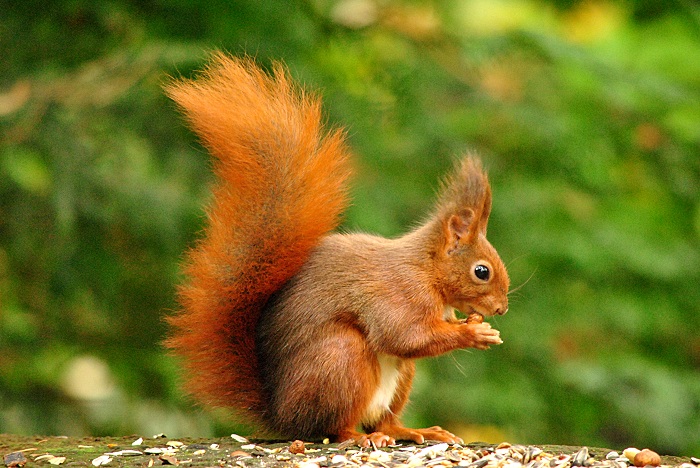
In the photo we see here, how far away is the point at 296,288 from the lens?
2.58 meters

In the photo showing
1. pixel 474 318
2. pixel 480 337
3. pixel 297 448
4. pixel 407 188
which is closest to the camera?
pixel 297 448

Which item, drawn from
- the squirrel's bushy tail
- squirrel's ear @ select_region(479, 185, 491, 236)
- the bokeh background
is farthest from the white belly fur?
the bokeh background

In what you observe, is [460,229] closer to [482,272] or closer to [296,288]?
[482,272]

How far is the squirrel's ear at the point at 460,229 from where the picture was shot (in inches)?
108

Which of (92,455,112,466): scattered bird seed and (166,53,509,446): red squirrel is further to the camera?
(166,53,509,446): red squirrel

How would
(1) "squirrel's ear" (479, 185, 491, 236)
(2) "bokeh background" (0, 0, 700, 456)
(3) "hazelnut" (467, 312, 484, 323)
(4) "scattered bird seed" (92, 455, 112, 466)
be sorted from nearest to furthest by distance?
(4) "scattered bird seed" (92, 455, 112, 466) → (3) "hazelnut" (467, 312, 484, 323) → (1) "squirrel's ear" (479, 185, 491, 236) → (2) "bokeh background" (0, 0, 700, 456)

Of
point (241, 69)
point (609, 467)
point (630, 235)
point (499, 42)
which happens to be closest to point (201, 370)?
point (241, 69)

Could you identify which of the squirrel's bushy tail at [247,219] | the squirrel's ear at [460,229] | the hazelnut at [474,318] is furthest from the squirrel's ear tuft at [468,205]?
the squirrel's bushy tail at [247,219]

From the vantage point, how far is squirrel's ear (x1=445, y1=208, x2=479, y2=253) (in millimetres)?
2750

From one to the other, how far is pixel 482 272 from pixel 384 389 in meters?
0.46

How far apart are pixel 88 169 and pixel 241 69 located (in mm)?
1137

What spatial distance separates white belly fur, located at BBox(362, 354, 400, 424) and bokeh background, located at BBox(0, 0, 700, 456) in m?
1.01

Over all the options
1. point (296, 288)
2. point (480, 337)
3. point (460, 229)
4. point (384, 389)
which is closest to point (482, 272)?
point (460, 229)

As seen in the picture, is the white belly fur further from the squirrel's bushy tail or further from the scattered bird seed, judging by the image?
the scattered bird seed
